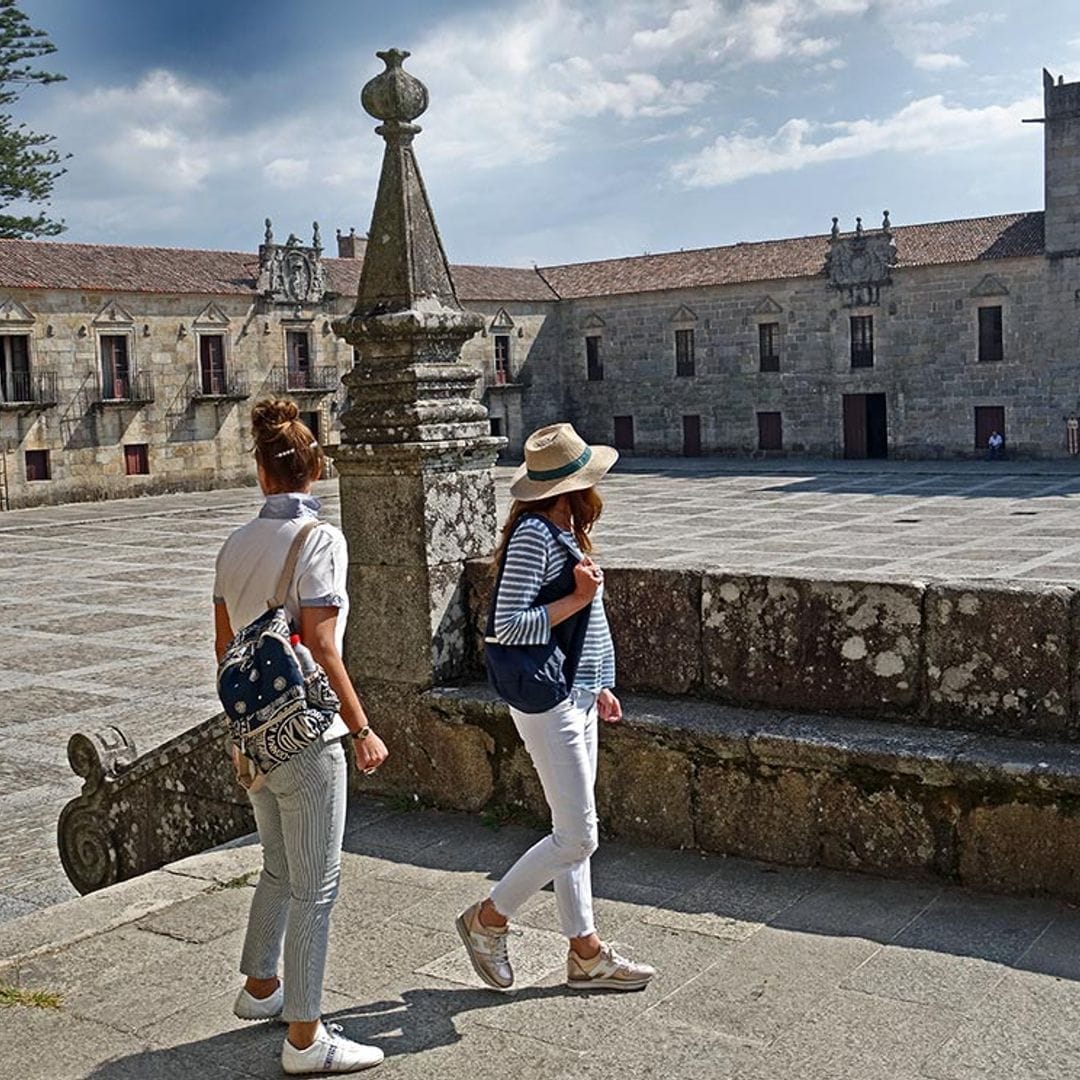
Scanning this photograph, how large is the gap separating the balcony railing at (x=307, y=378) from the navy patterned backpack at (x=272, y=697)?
36.2 metres

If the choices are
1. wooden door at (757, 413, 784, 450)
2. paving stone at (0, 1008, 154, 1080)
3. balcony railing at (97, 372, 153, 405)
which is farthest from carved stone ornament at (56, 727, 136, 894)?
wooden door at (757, 413, 784, 450)

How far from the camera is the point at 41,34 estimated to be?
40.1 m

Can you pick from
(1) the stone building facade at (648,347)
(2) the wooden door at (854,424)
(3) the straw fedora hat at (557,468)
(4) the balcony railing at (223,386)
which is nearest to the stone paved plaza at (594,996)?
(3) the straw fedora hat at (557,468)

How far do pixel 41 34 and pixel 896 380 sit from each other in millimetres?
27945

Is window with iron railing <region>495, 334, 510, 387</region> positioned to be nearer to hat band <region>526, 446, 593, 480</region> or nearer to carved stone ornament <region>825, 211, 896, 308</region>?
carved stone ornament <region>825, 211, 896, 308</region>

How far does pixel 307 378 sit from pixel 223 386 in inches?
114

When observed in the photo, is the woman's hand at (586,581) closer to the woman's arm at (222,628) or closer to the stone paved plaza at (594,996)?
the woman's arm at (222,628)

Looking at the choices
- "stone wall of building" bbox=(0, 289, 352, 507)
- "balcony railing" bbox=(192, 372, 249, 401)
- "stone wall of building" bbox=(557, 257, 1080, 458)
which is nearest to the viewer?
"stone wall of building" bbox=(0, 289, 352, 507)

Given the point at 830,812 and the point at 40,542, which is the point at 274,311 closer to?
the point at 40,542

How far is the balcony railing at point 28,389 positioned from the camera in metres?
32.8

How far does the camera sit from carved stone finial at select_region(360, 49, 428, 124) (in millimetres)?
5742

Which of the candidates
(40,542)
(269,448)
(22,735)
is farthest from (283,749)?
(40,542)

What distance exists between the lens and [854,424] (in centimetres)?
4038

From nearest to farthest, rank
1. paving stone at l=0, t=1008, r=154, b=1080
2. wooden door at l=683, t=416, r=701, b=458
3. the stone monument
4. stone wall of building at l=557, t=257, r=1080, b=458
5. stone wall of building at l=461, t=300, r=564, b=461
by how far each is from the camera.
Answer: paving stone at l=0, t=1008, r=154, b=1080 → the stone monument → stone wall of building at l=557, t=257, r=1080, b=458 → wooden door at l=683, t=416, r=701, b=458 → stone wall of building at l=461, t=300, r=564, b=461
